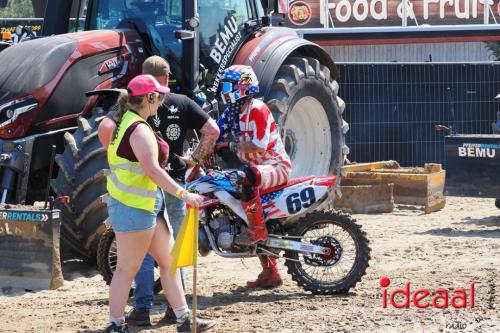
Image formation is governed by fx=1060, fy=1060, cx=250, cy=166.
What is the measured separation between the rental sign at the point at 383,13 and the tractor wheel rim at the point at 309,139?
16094 mm

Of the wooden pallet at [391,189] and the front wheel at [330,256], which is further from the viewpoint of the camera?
the wooden pallet at [391,189]

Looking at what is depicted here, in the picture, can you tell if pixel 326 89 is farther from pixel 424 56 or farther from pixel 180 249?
pixel 424 56

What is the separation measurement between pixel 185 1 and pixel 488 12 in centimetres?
1966

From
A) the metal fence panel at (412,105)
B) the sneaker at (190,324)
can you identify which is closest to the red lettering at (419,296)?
the sneaker at (190,324)

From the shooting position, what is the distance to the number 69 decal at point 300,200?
7.85 meters

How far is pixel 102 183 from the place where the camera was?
26.8 feet

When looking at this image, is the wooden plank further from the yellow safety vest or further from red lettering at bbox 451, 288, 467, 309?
the yellow safety vest

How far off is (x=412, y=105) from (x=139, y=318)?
1039cm

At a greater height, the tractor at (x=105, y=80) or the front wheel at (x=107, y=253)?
the tractor at (x=105, y=80)

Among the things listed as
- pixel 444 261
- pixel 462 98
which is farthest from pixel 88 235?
pixel 462 98

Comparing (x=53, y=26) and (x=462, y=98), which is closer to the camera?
(x=53, y=26)

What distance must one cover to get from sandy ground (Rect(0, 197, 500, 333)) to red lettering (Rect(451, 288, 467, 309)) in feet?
0.30

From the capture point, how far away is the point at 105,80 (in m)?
9.05

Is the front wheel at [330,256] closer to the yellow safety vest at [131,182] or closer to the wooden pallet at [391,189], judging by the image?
the yellow safety vest at [131,182]
